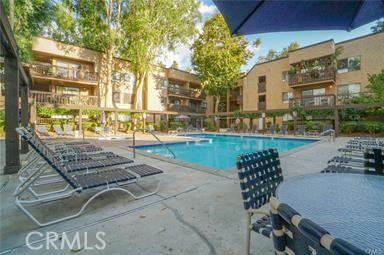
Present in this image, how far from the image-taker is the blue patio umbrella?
2.69 m

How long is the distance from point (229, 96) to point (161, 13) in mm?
14638

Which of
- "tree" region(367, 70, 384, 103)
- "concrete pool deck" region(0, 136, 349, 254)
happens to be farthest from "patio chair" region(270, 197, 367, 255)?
"tree" region(367, 70, 384, 103)

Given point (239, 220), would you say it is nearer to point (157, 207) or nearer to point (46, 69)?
point (157, 207)

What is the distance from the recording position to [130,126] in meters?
21.5

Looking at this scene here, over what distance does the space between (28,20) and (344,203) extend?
23.8 meters

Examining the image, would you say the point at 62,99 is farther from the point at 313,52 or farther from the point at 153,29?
the point at 313,52

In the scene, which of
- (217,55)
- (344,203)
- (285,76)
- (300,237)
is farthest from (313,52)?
(300,237)

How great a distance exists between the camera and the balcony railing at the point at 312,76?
1845 cm

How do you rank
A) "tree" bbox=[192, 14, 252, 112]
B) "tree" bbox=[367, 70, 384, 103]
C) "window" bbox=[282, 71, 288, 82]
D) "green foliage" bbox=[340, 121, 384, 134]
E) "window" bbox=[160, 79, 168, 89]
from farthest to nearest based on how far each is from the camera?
"window" bbox=[160, 79, 168, 89], "tree" bbox=[192, 14, 252, 112], "window" bbox=[282, 71, 288, 82], "green foliage" bbox=[340, 121, 384, 134], "tree" bbox=[367, 70, 384, 103]

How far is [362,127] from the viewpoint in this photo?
16141 mm

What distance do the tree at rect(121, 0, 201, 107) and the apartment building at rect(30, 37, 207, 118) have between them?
5.79 ft

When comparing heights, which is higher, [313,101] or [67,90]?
[67,90]

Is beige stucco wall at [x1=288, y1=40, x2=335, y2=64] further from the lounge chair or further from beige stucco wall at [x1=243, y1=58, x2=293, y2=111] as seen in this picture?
the lounge chair

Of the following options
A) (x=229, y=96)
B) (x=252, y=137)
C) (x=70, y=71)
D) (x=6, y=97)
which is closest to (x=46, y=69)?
(x=70, y=71)
